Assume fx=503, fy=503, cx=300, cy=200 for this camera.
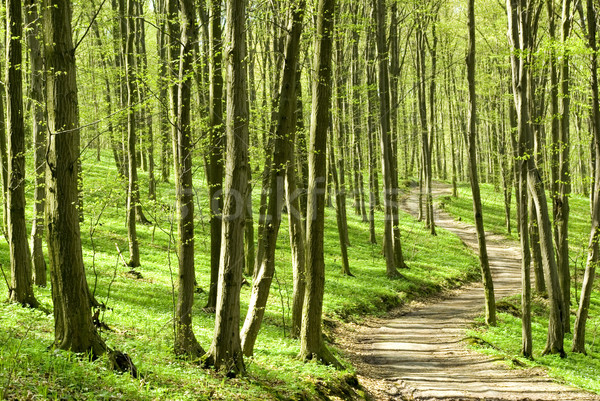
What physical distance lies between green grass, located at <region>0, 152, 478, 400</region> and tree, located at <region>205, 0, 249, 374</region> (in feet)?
1.53

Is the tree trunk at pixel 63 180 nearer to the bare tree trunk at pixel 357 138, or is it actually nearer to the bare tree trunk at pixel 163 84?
the bare tree trunk at pixel 163 84

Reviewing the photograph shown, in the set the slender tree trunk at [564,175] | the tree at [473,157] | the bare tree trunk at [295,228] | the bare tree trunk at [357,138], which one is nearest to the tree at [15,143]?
the bare tree trunk at [295,228]

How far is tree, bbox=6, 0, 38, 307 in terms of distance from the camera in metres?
8.77

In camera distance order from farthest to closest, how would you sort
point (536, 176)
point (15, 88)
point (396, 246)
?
1. point (396, 246)
2. point (536, 176)
3. point (15, 88)

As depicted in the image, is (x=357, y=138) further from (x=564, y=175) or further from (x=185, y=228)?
(x=185, y=228)

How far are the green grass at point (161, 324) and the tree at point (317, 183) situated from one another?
0.58 metres

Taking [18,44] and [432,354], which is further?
[432,354]

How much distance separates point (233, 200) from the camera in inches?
276

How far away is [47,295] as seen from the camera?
1095 centimetres

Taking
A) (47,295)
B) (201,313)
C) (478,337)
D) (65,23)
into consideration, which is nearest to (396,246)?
(478,337)

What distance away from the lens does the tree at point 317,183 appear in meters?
8.72

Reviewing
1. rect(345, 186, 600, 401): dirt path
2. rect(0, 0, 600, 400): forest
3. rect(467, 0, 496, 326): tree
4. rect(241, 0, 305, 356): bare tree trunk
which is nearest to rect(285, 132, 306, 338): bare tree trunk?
rect(0, 0, 600, 400): forest

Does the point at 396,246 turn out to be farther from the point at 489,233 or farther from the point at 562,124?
the point at 489,233

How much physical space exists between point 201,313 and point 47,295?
348 centimetres
